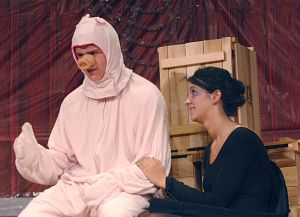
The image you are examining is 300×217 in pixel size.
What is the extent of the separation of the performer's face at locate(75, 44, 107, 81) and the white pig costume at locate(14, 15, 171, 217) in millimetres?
28

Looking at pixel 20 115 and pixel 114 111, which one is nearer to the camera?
pixel 114 111

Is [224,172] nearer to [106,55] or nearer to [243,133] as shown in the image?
→ [243,133]

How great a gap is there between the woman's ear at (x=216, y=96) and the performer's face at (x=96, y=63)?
0.60 metres

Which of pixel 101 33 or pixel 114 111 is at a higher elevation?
pixel 101 33

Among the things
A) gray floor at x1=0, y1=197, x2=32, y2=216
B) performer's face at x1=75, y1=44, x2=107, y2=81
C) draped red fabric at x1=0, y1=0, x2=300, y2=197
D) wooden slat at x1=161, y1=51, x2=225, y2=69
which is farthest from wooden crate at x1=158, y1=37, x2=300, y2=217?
draped red fabric at x1=0, y1=0, x2=300, y2=197

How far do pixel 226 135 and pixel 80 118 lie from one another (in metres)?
0.81

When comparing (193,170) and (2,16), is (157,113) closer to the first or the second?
(193,170)

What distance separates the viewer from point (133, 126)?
370cm

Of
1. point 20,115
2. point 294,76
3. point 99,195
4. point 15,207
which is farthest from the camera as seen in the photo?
point 20,115

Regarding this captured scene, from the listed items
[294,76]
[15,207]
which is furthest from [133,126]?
[294,76]

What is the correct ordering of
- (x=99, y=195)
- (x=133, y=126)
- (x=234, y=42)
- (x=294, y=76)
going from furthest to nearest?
(x=294, y=76) < (x=234, y=42) < (x=133, y=126) < (x=99, y=195)

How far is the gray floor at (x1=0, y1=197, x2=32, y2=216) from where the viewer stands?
564cm

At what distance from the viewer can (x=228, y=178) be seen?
333 cm

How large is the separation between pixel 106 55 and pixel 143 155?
23.1 inches
